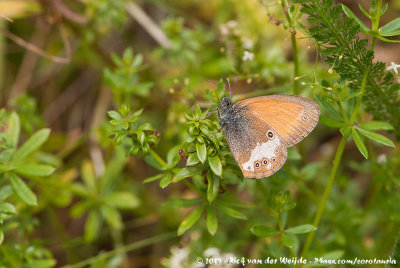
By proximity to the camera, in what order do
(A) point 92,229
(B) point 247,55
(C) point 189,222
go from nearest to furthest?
(C) point 189,222, (B) point 247,55, (A) point 92,229

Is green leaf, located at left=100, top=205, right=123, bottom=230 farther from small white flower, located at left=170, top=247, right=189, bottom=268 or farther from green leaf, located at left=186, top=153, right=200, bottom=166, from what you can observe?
green leaf, located at left=186, top=153, right=200, bottom=166

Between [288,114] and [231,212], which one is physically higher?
[288,114]

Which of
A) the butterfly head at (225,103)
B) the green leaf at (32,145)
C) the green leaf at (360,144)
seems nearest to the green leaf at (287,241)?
the green leaf at (360,144)

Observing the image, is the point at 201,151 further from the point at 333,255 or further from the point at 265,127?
the point at 333,255

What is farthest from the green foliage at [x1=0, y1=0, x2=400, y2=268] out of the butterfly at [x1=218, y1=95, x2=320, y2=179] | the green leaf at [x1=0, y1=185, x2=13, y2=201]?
the butterfly at [x1=218, y1=95, x2=320, y2=179]

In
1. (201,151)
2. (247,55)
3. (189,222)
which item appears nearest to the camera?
(201,151)

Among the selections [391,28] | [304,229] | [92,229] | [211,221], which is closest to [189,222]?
[211,221]
